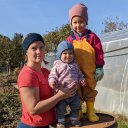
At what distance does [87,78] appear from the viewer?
3.72 metres

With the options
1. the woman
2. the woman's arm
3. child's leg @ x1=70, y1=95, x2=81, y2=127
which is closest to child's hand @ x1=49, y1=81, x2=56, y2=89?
the woman

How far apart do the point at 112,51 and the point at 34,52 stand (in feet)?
22.1

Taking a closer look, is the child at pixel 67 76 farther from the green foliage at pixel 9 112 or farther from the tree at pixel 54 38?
the tree at pixel 54 38

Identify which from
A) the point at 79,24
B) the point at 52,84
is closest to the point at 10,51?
the point at 79,24

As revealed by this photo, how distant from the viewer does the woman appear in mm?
3111

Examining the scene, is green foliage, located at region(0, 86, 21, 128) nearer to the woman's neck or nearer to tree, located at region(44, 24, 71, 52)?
the woman's neck

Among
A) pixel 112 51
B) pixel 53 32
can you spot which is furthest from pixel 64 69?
pixel 53 32

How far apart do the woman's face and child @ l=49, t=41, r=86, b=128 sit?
232 millimetres

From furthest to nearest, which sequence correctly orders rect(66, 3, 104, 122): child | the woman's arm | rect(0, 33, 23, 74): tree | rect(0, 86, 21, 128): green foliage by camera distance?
1. rect(0, 33, 23, 74): tree
2. rect(0, 86, 21, 128): green foliage
3. rect(66, 3, 104, 122): child
4. the woman's arm

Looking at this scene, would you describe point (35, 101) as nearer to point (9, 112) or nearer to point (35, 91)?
point (35, 91)

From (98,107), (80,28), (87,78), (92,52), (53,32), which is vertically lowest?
(98,107)

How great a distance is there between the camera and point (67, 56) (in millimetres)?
3496

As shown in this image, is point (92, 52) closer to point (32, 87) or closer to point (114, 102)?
point (32, 87)

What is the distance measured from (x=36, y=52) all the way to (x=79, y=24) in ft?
2.33
